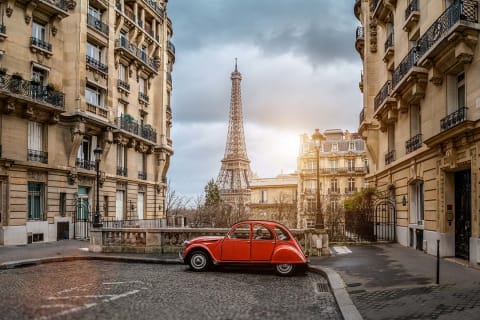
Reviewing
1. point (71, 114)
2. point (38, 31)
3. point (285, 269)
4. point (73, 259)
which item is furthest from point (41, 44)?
point (285, 269)

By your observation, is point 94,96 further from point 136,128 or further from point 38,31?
point 38,31

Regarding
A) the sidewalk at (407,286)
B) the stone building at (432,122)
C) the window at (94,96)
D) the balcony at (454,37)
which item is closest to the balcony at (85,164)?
the window at (94,96)

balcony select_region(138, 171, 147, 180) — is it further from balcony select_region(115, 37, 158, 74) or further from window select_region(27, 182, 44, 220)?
window select_region(27, 182, 44, 220)

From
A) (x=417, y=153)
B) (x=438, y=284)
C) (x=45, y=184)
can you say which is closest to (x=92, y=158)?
(x=45, y=184)

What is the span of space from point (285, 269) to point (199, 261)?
2.52 meters

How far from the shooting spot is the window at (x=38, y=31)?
25.4m

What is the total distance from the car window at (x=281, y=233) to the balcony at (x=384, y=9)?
14632 millimetres

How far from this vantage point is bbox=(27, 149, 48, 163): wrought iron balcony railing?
24.5 meters

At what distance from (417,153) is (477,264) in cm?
636

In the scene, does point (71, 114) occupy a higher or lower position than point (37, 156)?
higher

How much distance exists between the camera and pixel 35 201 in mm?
25016

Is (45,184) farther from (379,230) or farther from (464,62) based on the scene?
(464,62)

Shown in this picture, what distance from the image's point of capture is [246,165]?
9262 cm

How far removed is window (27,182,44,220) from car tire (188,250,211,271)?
46.8 feet
